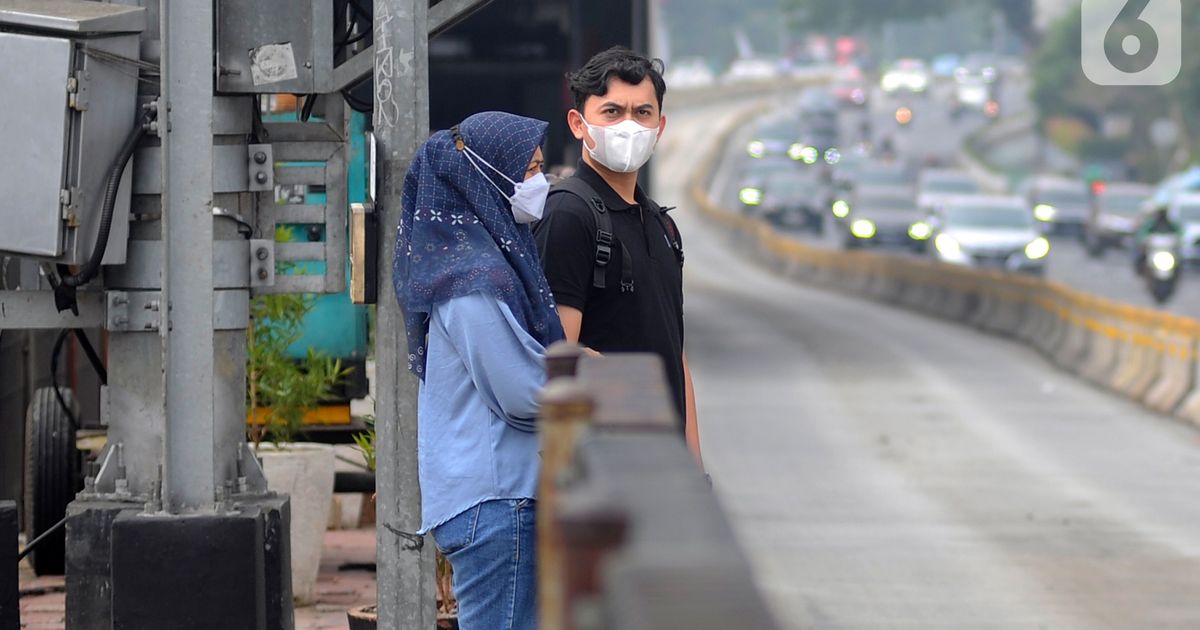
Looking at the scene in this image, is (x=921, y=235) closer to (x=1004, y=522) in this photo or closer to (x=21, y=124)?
(x=1004, y=522)

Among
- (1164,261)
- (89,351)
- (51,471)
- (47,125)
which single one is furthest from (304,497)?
(1164,261)

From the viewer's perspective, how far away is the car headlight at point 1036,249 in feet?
132

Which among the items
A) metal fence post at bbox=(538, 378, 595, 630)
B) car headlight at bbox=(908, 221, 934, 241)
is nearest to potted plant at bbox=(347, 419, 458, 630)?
metal fence post at bbox=(538, 378, 595, 630)

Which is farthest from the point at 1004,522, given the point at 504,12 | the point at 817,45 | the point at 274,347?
the point at 817,45

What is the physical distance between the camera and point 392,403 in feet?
18.8

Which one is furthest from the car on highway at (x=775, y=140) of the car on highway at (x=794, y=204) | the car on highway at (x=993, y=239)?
the car on highway at (x=993, y=239)

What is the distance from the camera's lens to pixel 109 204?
237 inches

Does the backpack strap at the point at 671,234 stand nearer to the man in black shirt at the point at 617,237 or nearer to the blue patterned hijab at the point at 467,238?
the man in black shirt at the point at 617,237

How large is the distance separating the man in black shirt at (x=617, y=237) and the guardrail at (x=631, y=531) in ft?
5.41

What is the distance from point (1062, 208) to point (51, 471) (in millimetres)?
50168

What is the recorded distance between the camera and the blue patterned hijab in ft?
15.0

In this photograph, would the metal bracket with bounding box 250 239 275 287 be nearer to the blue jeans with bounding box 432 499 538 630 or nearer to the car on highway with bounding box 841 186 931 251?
the blue jeans with bounding box 432 499 538 630

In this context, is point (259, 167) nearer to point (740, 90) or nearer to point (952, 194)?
point (952, 194)

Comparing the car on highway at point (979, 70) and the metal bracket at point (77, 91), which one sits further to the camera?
the car on highway at point (979, 70)
